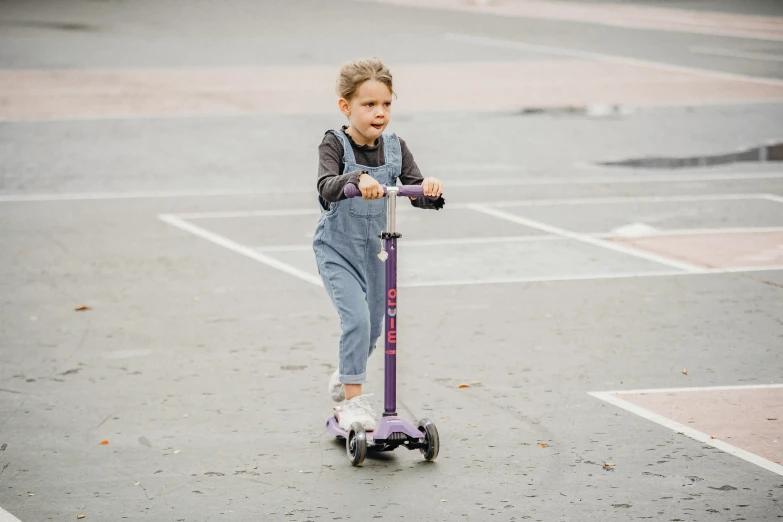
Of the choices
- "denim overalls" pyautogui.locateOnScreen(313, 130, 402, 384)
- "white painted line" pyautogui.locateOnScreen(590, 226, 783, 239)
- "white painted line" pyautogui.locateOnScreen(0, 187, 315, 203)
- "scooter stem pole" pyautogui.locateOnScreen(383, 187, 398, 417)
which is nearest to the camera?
"scooter stem pole" pyautogui.locateOnScreen(383, 187, 398, 417)

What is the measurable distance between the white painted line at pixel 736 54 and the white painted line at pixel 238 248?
1787 cm

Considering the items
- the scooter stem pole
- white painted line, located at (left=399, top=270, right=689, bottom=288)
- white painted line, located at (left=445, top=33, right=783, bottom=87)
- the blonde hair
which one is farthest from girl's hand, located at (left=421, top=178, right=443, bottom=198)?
white painted line, located at (left=445, top=33, right=783, bottom=87)

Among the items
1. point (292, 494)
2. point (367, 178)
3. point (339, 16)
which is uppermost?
point (339, 16)

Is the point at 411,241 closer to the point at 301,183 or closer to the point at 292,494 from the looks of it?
the point at 301,183

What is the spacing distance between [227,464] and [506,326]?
299 centimetres

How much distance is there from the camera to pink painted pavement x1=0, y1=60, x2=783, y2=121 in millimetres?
20125

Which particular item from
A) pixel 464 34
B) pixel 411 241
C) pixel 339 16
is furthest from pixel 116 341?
pixel 339 16

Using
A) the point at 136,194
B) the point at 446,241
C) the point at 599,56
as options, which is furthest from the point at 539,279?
the point at 599,56

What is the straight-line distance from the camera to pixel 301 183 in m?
14.4

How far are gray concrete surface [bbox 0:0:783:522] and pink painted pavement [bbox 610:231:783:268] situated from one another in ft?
1.42

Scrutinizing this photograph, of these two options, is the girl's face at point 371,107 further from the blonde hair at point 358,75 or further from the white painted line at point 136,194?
the white painted line at point 136,194

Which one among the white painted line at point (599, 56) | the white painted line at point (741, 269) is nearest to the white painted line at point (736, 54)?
the white painted line at point (599, 56)

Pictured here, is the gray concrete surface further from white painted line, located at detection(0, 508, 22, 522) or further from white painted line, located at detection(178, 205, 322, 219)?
white painted line, located at detection(178, 205, 322, 219)

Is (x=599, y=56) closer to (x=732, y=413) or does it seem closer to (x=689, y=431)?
(x=732, y=413)
